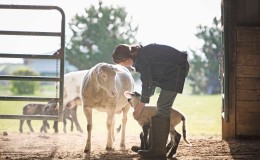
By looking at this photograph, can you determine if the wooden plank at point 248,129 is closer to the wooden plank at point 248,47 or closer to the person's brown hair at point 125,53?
the wooden plank at point 248,47

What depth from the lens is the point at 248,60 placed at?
684cm

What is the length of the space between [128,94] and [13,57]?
282cm

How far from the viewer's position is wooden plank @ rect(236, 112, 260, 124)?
6891 millimetres

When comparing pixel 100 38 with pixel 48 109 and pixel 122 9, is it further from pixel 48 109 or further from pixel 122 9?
pixel 48 109

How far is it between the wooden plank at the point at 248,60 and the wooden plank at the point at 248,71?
0.05 metres

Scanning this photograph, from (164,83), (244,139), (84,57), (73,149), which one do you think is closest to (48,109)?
(73,149)

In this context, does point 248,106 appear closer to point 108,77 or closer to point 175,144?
point 175,144

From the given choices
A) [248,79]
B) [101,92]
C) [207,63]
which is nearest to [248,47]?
[248,79]

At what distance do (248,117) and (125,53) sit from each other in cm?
319

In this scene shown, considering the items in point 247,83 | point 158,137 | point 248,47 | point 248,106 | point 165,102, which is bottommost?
point 158,137

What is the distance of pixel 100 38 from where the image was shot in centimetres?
2489

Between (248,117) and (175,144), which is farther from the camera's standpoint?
(248,117)

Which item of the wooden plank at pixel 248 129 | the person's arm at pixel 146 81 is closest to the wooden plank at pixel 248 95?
the wooden plank at pixel 248 129

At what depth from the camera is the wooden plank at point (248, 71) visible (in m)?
6.85
